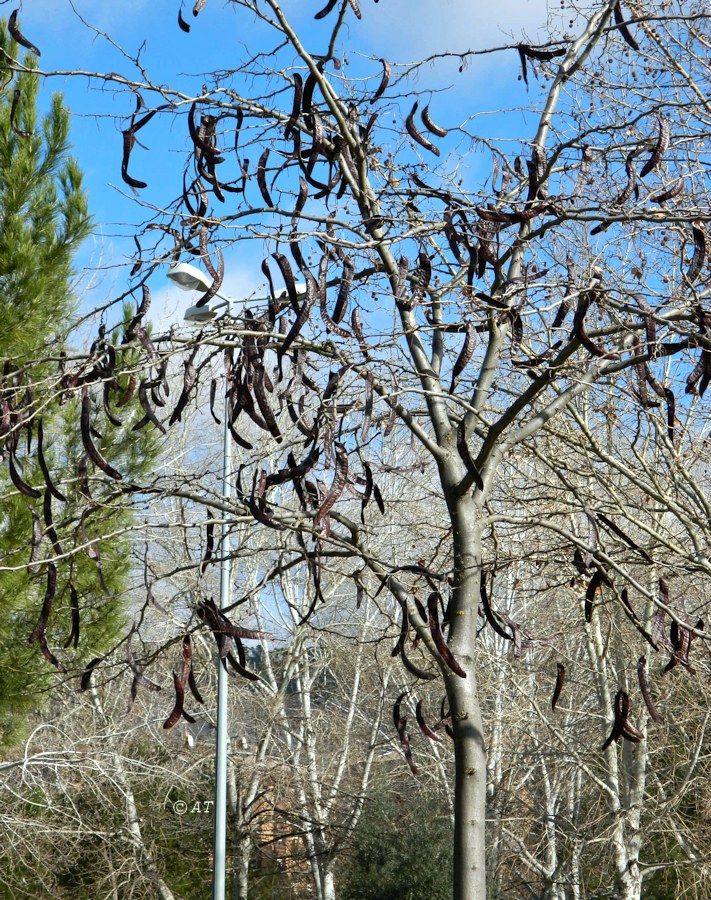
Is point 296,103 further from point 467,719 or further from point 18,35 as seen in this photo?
point 467,719

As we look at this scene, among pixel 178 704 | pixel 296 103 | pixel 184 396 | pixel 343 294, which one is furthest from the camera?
pixel 296 103

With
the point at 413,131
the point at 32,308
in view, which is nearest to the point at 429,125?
the point at 413,131

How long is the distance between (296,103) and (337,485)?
5.48 feet

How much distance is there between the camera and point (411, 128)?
14.0ft

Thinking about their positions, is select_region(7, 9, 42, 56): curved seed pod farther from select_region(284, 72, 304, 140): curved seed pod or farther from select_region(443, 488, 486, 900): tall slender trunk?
select_region(443, 488, 486, 900): tall slender trunk

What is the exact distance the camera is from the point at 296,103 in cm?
380

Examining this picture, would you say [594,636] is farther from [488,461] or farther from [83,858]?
[83,858]

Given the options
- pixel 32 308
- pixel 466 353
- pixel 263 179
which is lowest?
pixel 466 353

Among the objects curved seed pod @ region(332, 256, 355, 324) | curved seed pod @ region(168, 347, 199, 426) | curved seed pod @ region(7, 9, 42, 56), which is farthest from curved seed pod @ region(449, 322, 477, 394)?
curved seed pod @ region(7, 9, 42, 56)

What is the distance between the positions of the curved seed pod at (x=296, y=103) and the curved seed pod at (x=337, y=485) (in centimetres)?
138

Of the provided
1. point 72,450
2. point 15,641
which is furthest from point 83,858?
point 72,450

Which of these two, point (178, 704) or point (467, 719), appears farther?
point (467, 719)

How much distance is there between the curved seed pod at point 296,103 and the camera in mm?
3719

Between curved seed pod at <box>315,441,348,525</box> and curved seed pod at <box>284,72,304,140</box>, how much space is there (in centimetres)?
138
